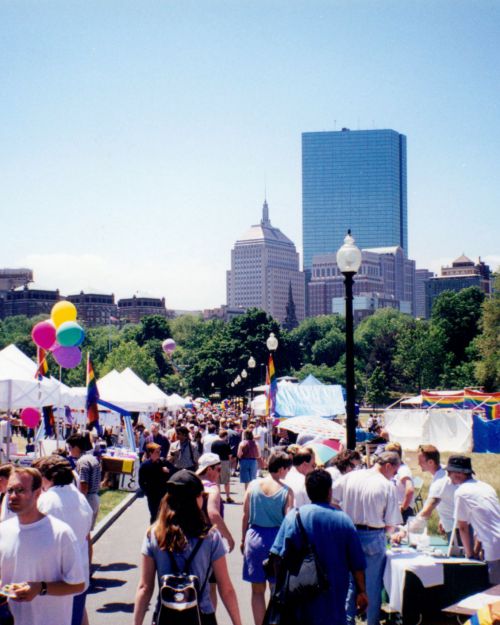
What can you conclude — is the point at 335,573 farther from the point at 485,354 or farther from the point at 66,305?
the point at 485,354

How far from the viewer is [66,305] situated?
17.6 m

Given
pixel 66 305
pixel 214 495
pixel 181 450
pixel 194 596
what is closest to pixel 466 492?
pixel 214 495

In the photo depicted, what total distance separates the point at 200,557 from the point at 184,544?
0.13 meters

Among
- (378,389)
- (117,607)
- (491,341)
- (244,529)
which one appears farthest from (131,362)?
(244,529)

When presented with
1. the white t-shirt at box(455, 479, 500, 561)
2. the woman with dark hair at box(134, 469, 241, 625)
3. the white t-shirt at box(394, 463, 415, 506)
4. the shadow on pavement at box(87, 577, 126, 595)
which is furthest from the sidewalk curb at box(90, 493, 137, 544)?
the woman with dark hair at box(134, 469, 241, 625)

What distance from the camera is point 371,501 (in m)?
7.95

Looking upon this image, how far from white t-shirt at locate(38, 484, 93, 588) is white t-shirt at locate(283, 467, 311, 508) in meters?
2.36

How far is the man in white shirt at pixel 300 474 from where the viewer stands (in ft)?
28.4

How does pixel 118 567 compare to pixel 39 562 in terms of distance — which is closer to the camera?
pixel 39 562

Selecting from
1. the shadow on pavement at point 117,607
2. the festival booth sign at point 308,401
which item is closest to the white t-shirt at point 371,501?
the shadow on pavement at point 117,607

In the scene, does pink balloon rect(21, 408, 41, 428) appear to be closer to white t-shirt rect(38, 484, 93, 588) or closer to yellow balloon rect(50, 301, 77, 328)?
yellow balloon rect(50, 301, 77, 328)

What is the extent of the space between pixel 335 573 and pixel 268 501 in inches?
81.0

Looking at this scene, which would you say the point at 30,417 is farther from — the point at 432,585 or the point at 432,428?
the point at 432,585

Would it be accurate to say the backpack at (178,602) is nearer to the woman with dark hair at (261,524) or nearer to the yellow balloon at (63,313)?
the woman with dark hair at (261,524)
